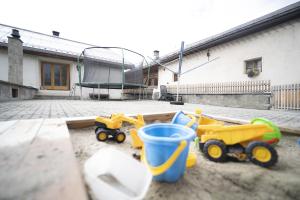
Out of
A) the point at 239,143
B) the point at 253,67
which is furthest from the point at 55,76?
the point at 253,67

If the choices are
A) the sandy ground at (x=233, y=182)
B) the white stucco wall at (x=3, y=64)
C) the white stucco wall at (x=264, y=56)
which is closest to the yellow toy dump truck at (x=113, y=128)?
the sandy ground at (x=233, y=182)

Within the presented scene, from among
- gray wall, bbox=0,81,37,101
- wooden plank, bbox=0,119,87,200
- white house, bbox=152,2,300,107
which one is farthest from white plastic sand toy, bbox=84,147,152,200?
gray wall, bbox=0,81,37,101

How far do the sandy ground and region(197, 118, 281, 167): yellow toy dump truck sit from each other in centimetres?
6

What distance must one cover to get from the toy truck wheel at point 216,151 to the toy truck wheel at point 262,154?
0.15 metres

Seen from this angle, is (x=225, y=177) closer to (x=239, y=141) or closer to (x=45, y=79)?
(x=239, y=141)

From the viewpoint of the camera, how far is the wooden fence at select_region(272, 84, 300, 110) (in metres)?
4.45

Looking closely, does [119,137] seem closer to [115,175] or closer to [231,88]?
[115,175]

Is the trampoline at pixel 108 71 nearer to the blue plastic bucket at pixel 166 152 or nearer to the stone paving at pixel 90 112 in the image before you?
the stone paving at pixel 90 112

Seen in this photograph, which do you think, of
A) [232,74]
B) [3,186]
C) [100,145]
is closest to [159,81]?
[232,74]

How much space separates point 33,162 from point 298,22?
7839mm

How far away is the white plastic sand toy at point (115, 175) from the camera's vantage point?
561 mm

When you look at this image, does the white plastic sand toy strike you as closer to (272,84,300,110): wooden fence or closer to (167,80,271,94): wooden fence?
(272,84,300,110): wooden fence

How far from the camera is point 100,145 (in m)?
1.31

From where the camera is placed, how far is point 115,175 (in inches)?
23.7
